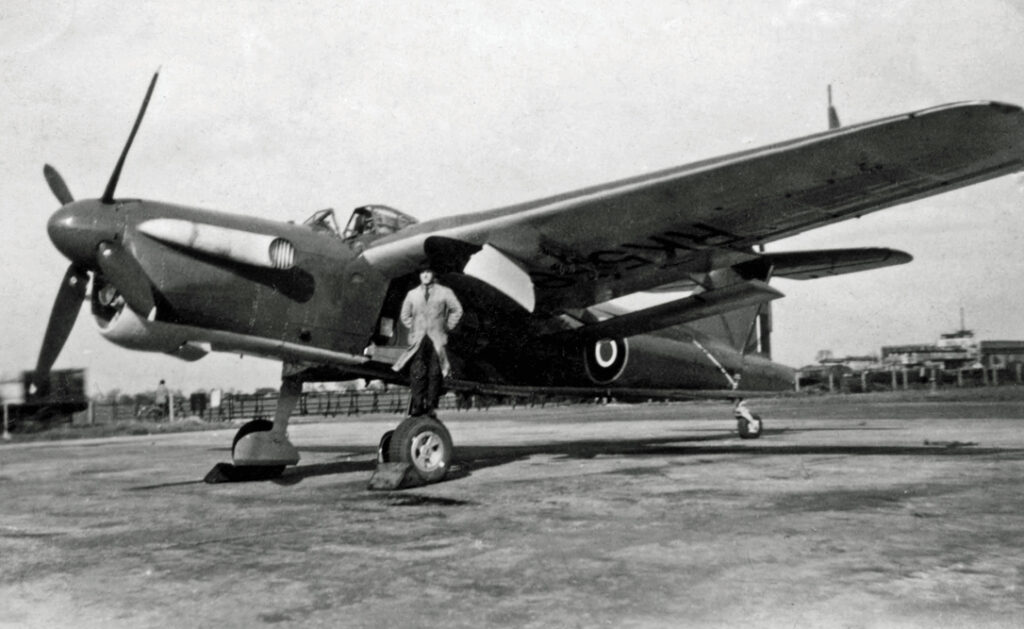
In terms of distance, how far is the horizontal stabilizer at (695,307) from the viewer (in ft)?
29.7

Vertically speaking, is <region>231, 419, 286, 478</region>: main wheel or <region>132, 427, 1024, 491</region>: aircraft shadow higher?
<region>231, 419, 286, 478</region>: main wheel

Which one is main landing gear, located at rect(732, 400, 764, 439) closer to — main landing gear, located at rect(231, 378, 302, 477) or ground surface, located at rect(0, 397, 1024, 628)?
ground surface, located at rect(0, 397, 1024, 628)

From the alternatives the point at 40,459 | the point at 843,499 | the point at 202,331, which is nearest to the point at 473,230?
the point at 202,331

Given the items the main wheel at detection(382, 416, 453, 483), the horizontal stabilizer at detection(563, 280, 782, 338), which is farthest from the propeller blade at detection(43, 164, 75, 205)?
the horizontal stabilizer at detection(563, 280, 782, 338)

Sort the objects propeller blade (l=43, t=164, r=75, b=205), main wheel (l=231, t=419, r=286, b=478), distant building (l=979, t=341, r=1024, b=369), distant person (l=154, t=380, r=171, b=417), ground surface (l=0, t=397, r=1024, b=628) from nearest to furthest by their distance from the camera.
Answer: ground surface (l=0, t=397, r=1024, b=628) → propeller blade (l=43, t=164, r=75, b=205) → main wheel (l=231, t=419, r=286, b=478) → distant person (l=154, t=380, r=171, b=417) → distant building (l=979, t=341, r=1024, b=369)

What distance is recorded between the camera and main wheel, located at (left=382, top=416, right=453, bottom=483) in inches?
264

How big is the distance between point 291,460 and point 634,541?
5.01 metres

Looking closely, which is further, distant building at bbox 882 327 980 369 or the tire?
distant building at bbox 882 327 980 369

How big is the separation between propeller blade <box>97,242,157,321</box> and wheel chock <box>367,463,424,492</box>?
2379 mm

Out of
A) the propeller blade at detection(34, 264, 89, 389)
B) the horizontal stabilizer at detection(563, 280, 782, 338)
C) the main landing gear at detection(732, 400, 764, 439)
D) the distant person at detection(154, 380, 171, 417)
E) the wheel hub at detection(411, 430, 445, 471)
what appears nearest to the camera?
the wheel hub at detection(411, 430, 445, 471)

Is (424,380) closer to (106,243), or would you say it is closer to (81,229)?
(106,243)

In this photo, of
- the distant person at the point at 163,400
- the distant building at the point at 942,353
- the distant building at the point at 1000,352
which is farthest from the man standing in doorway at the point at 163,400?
the distant building at the point at 942,353

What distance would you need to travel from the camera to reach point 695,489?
6004 millimetres

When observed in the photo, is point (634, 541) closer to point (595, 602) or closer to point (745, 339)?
point (595, 602)
